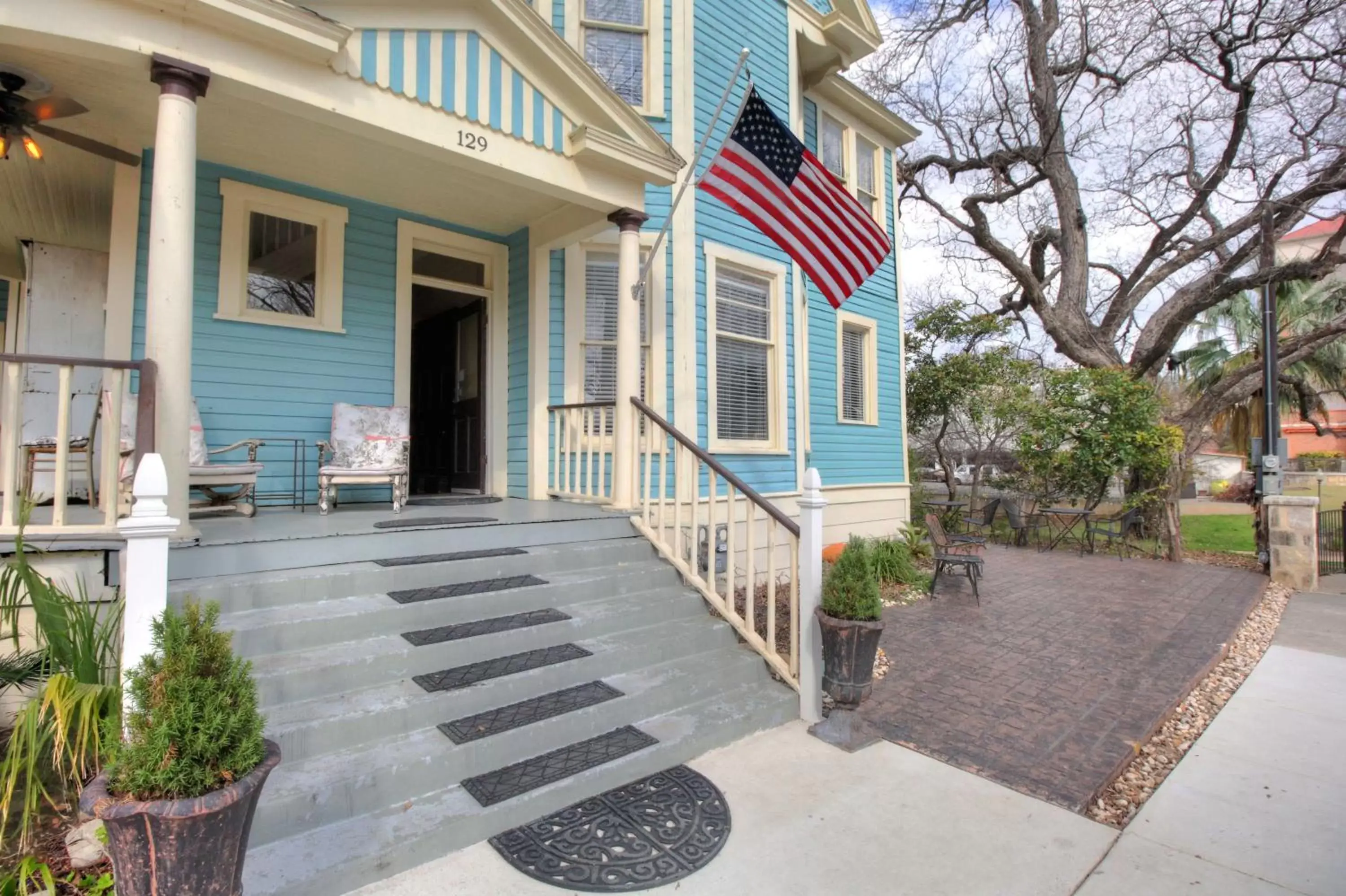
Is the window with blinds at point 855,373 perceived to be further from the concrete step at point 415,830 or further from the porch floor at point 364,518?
the concrete step at point 415,830

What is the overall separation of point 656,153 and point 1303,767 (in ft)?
17.6

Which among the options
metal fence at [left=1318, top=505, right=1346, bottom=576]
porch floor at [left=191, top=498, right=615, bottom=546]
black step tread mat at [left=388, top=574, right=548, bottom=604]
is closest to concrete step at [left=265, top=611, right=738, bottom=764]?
black step tread mat at [left=388, top=574, right=548, bottom=604]

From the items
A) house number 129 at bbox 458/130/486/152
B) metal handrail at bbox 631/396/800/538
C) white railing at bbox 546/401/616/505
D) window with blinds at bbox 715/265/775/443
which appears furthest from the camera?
window with blinds at bbox 715/265/775/443

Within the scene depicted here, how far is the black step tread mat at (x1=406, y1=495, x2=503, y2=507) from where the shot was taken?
17.7 feet

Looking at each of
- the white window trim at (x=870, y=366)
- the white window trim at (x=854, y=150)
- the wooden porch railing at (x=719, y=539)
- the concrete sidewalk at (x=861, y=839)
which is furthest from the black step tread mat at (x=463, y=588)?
the white window trim at (x=854, y=150)

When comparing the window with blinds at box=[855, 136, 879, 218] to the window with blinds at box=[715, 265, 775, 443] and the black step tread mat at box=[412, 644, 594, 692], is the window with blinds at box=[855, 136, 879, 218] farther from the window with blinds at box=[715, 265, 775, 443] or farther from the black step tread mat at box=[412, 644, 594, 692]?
the black step tread mat at box=[412, 644, 594, 692]

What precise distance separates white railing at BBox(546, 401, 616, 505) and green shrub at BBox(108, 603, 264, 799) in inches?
135

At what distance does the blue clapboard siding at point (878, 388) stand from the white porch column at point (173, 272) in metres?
6.12

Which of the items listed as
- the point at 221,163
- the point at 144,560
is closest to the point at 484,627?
the point at 144,560

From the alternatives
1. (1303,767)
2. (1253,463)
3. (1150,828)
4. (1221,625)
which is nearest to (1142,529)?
(1253,463)

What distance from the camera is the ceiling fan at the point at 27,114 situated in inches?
137

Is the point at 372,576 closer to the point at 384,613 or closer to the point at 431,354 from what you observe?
the point at 384,613

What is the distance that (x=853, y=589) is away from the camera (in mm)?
3367

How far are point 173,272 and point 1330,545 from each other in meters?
12.6
